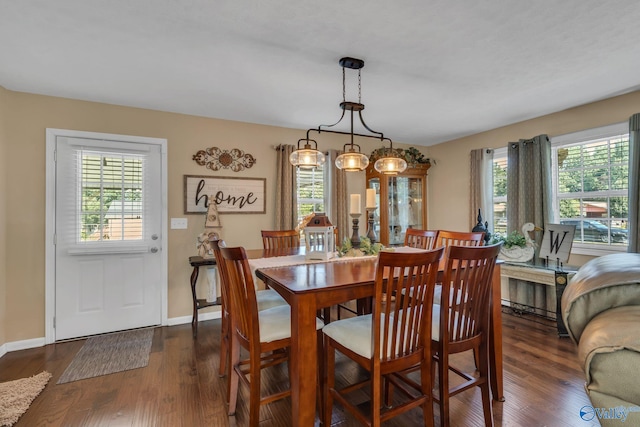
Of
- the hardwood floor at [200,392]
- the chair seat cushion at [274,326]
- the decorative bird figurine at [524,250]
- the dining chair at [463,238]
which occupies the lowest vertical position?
the hardwood floor at [200,392]

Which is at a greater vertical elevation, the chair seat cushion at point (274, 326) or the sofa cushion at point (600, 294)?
the sofa cushion at point (600, 294)

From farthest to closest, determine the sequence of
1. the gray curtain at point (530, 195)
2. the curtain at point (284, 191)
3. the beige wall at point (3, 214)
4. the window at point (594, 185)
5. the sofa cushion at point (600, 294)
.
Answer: the curtain at point (284, 191)
the gray curtain at point (530, 195)
the window at point (594, 185)
the beige wall at point (3, 214)
the sofa cushion at point (600, 294)

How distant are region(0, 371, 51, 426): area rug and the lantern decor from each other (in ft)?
6.56

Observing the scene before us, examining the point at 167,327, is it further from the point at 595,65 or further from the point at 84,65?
the point at 595,65

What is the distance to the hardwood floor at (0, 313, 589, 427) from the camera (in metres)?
1.81

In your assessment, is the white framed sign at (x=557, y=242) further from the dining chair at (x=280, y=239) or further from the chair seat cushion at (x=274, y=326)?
the chair seat cushion at (x=274, y=326)

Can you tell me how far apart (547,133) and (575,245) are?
132 centimetres

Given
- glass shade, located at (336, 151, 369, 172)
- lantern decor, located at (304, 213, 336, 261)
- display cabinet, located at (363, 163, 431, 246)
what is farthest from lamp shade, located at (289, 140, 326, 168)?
display cabinet, located at (363, 163, 431, 246)

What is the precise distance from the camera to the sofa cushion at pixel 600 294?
96 centimetres

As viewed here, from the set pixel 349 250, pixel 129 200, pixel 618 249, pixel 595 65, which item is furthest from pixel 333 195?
pixel 618 249

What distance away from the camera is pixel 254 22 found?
1840 millimetres

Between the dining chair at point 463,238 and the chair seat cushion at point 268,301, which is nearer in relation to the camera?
the chair seat cushion at point 268,301

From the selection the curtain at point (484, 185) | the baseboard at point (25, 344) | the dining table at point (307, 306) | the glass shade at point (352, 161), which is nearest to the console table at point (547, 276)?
the curtain at point (484, 185)

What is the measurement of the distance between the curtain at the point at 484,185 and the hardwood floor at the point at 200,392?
180 cm
